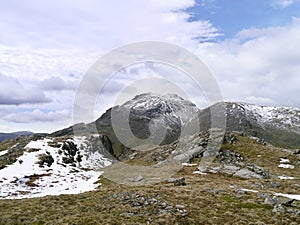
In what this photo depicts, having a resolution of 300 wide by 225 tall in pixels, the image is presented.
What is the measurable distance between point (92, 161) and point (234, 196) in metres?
59.2

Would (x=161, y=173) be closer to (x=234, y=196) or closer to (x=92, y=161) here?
(x=234, y=196)

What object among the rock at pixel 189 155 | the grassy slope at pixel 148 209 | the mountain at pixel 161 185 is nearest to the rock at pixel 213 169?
the mountain at pixel 161 185

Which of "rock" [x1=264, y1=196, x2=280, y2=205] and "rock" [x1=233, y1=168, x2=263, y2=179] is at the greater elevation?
"rock" [x1=264, y1=196, x2=280, y2=205]

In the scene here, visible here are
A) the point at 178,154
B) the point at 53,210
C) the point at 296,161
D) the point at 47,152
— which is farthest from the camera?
the point at 178,154

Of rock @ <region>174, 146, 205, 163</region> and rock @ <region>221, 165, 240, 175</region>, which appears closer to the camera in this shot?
rock @ <region>221, 165, 240, 175</region>

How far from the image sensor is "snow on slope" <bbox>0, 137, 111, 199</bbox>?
1778 inches

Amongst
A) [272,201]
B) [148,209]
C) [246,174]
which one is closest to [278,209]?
Answer: [272,201]

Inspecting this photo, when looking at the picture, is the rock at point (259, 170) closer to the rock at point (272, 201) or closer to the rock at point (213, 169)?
the rock at point (213, 169)

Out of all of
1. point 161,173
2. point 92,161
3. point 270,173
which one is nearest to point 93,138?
point 92,161

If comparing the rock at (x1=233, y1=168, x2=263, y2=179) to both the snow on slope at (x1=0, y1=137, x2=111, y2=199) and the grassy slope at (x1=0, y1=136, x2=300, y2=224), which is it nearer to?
the grassy slope at (x1=0, y1=136, x2=300, y2=224)

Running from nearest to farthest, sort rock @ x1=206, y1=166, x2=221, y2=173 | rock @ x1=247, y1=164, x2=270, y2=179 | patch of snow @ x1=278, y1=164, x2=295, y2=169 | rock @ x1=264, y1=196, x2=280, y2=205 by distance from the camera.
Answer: rock @ x1=264, y1=196, x2=280, y2=205 < rock @ x1=247, y1=164, x2=270, y2=179 < rock @ x1=206, y1=166, x2=221, y2=173 < patch of snow @ x1=278, y1=164, x2=295, y2=169

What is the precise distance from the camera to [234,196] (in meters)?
34.7

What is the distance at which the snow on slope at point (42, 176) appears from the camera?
148 ft

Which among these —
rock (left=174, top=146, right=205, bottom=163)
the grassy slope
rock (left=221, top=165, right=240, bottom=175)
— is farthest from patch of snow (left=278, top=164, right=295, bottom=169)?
the grassy slope
